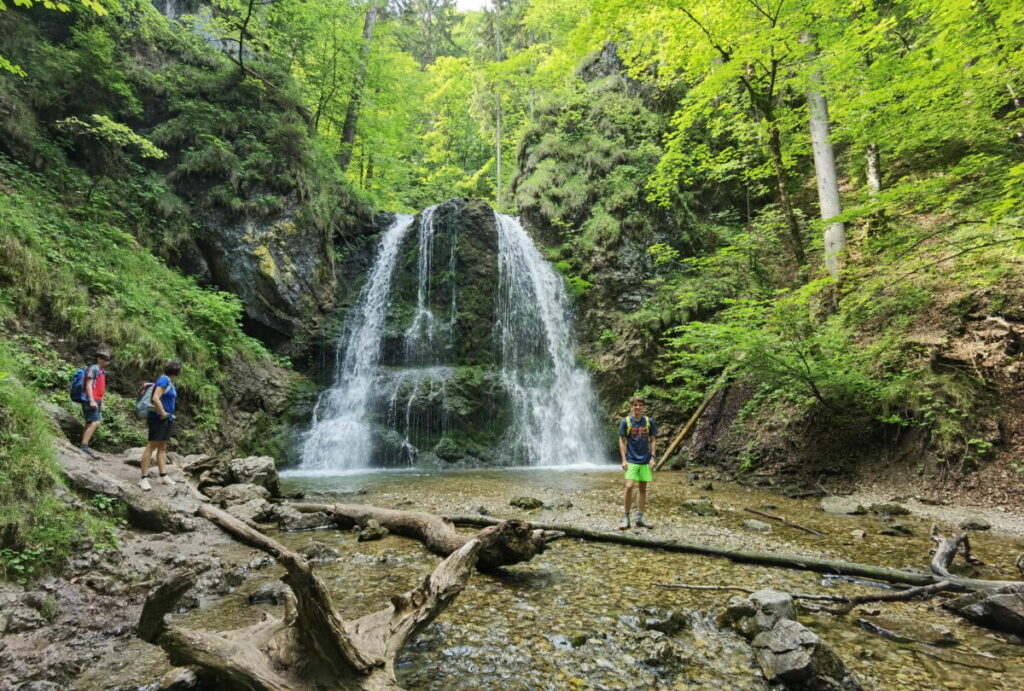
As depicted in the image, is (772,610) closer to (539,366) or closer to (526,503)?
(526,503)

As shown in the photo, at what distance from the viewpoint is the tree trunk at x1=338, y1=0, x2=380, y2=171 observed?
19500mm

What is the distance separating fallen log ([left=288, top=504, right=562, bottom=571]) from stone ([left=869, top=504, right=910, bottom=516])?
4.87 m

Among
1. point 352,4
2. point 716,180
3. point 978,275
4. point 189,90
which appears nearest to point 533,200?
point 716,180

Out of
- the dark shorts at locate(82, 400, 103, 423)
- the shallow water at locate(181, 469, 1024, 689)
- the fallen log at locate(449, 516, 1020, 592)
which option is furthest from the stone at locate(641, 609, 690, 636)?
the dark shorts at locate(82, 400, 103, 423)

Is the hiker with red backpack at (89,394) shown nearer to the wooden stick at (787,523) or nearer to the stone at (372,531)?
the stone at (372,531)

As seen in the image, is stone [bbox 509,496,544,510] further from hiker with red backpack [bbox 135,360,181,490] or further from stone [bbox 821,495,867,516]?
hiker with red backpack [bbox 135,360,181,490]

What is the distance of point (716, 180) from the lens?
710 inches

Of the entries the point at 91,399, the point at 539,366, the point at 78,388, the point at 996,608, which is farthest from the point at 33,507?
the point at 539,366

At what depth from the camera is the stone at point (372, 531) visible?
17.4 feet

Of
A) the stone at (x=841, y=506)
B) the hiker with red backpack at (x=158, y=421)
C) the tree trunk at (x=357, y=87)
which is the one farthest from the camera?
the tree trunk at (x=357, y=87)

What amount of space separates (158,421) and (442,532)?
4023 mm

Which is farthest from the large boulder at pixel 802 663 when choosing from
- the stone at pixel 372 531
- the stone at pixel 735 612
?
the stone at pixel 372 531

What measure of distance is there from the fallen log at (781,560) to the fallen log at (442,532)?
42cm

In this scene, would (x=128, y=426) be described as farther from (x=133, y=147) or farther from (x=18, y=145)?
(x=133, y=147)
